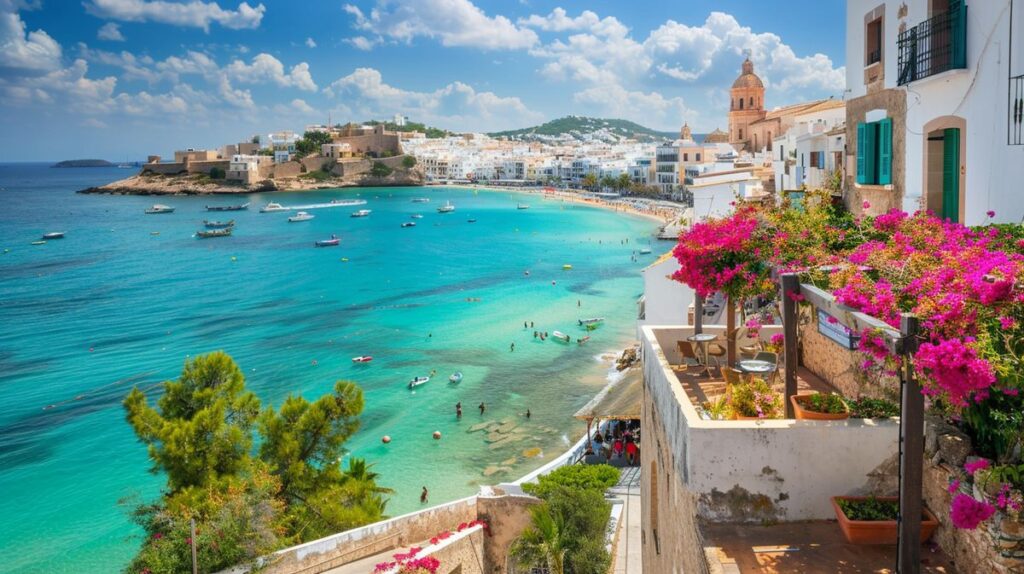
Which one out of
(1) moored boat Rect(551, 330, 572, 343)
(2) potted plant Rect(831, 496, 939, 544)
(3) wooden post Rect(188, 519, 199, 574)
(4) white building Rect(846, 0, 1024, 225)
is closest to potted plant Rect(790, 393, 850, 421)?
(2) potted plant Rect(831, 496, 939, 544)

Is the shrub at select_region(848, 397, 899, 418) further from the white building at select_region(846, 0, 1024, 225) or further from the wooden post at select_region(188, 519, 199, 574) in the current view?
the wooden post at select_region(188, 519, 199, 574)

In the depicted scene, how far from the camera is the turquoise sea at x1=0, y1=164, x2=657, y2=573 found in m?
22.0

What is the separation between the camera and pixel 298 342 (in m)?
36.6

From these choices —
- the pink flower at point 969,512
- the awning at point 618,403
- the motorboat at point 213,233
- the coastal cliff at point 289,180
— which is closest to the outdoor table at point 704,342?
the pink flower at point 969,512

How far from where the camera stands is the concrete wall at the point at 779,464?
4977mm

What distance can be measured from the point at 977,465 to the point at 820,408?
126 cm

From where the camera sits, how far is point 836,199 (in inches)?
491

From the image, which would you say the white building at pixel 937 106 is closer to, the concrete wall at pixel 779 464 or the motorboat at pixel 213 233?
the concrete wall at pixel 779 464

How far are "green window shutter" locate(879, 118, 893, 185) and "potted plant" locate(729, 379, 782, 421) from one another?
6.09 metres

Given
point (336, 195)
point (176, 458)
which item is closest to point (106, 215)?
point (336, 195)

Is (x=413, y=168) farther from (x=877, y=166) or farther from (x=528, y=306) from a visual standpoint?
(x=877, y=166)

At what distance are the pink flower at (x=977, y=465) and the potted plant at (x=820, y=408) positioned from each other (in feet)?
3.48

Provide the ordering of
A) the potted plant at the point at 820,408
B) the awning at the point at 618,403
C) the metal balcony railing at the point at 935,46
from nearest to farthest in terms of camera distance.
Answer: the potted plant at the point at 820,408 < the metal balcony railing at the point at 935,46 < the awning at the point at 618,403

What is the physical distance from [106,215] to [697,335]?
118 m
